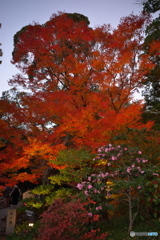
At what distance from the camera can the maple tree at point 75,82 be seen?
1094cm

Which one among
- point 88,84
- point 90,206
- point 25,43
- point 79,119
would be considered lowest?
point 90,206

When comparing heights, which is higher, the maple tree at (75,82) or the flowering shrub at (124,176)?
the maple tree at (75,82)

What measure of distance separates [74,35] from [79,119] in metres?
5.97

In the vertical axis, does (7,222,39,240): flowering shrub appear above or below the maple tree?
below

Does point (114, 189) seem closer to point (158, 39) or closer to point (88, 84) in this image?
point (88, 84)

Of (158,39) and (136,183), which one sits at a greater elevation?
(158,39)

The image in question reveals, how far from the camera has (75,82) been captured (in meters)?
12.5

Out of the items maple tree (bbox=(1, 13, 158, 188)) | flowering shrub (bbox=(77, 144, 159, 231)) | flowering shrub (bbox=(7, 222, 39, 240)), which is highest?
maple tree (bbox=(1, 13, 158, 188))

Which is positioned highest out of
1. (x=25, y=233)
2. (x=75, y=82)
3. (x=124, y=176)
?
(x=75, y=82)

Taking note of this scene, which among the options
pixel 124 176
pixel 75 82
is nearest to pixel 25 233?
pixel 124 176

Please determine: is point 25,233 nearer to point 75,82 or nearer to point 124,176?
point 124,176

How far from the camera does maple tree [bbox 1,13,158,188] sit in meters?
10.9

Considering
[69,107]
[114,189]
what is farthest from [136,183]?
[69,107]

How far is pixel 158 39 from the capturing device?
13.6 m
